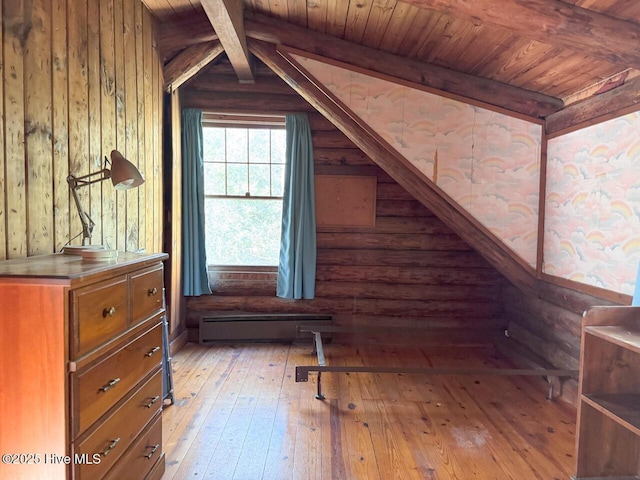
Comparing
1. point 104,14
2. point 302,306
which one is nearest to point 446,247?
point 302,306

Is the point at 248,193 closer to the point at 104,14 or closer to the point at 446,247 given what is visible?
the point at 104,14

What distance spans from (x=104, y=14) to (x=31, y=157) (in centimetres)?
110

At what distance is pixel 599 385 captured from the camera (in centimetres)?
159

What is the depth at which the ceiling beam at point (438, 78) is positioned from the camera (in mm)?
2537

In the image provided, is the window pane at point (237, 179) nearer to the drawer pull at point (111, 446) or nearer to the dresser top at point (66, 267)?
the dresser top at point (66, 267)

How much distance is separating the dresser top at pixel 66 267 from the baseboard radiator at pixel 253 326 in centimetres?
222

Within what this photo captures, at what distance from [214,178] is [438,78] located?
7.70ft

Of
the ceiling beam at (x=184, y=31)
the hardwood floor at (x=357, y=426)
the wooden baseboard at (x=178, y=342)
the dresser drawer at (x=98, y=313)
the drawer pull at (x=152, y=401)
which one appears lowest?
the hardwood floor at (x=357, y=426)

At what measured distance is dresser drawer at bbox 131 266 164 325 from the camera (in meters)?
1.41

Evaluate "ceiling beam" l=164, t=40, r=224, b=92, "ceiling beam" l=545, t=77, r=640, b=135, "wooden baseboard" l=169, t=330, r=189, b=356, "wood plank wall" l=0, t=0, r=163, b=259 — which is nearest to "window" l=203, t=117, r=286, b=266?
"ceiling beam" l=164, t=40, r=224, b=92

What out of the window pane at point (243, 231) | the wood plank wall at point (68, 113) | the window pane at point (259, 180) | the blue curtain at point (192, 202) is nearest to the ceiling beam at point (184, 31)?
the wood plank wall at point (68, 113)

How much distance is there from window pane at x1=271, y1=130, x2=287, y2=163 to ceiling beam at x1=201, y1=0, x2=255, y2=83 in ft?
2.24

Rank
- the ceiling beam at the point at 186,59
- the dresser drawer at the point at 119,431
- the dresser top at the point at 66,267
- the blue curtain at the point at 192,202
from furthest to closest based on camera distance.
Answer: the blue curtain at the point at 192,202 → the ceiling beam at the point at 186,59 → the dresser drawer at the point at 119,431 → the dresser top at the point at 66,267

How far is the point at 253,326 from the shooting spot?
3635 millimetres
